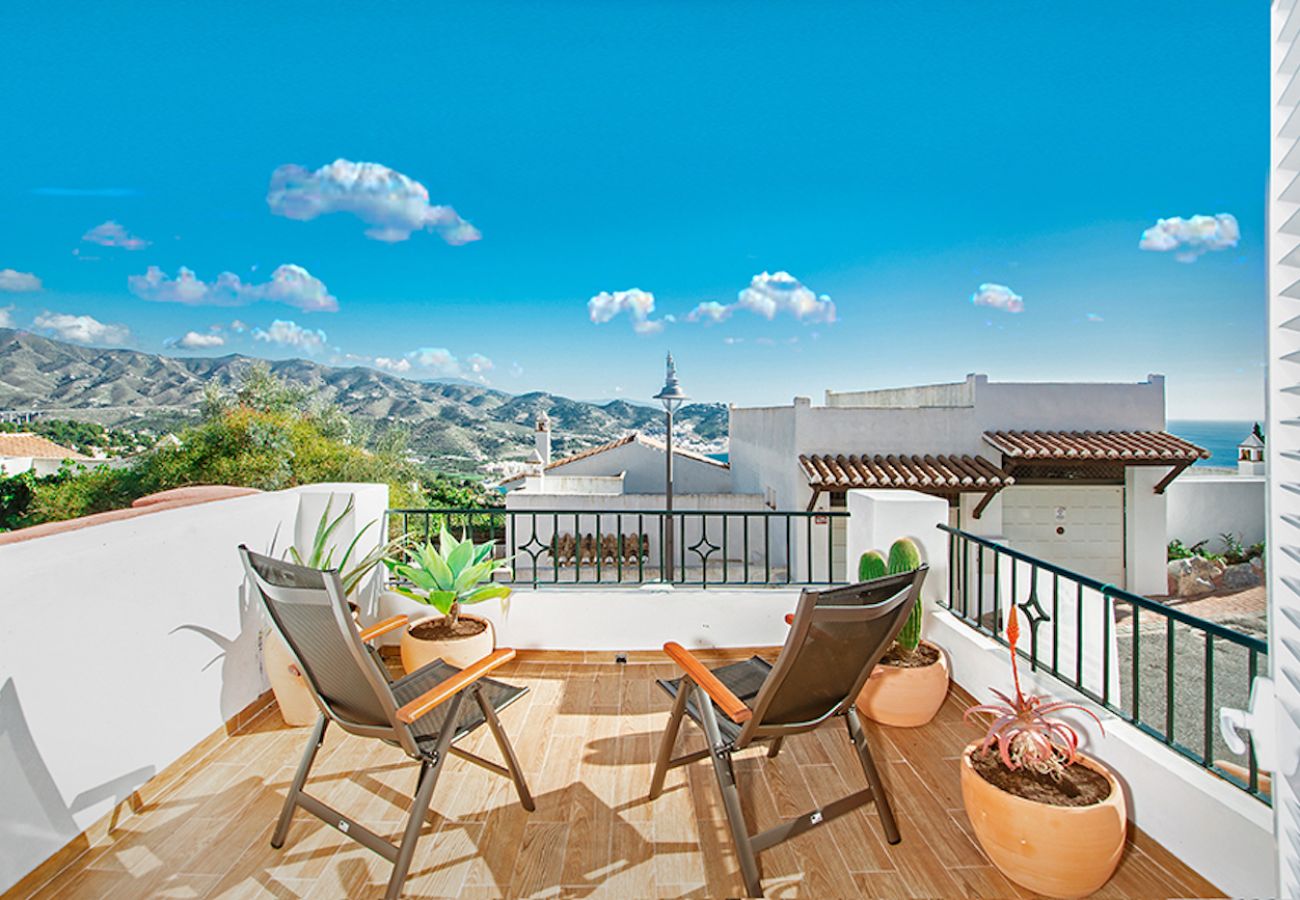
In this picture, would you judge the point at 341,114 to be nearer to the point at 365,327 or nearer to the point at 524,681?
the point at 365,327

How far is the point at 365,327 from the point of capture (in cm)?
3550

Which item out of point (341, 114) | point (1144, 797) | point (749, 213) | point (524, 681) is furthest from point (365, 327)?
point (1144, 797)

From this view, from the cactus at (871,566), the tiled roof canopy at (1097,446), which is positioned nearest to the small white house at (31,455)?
the cactus at (871,566)

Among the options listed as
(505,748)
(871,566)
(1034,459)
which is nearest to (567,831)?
(505,748)

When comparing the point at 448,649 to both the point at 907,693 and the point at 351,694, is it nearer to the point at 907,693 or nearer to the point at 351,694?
the point at 351,694

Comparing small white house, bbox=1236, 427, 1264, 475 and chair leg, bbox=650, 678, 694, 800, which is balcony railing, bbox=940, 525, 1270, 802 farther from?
small white house, bbox=1236, 427, 1264, 475

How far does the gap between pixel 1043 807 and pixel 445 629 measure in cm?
275

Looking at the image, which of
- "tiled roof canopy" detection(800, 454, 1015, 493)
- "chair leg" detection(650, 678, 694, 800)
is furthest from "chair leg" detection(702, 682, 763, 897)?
"tiled roof canopy" detection(800, 454, 1015, 493)

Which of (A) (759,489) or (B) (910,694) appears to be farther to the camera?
(A) (759,489)

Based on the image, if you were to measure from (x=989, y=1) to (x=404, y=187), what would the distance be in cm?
2303

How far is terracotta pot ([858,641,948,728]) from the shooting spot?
3018 millimetres

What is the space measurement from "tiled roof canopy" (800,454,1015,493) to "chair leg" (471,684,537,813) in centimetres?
795

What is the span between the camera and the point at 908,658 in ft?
10.3

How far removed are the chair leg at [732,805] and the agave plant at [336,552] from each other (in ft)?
6.50
